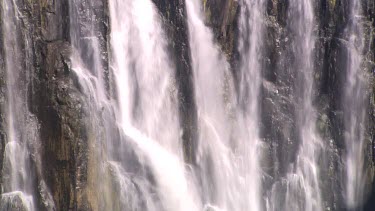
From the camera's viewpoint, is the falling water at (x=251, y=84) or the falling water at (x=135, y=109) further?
the falling water at (x=251, y=84)

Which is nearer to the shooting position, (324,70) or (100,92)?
(100,92)


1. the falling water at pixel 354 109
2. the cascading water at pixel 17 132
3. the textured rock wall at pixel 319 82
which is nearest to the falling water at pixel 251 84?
the textured rock wall at pixel 319 82

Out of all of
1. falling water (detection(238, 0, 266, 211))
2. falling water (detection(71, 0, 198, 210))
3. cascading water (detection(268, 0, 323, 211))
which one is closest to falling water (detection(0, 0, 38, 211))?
falling water (detection(71, 0, 198, 210))

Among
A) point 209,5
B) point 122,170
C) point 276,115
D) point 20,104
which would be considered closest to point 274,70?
point 276,115

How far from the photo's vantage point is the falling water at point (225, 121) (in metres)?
12.8

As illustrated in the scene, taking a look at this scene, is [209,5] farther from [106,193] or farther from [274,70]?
[106,193]

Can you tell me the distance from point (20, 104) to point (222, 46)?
151 inches

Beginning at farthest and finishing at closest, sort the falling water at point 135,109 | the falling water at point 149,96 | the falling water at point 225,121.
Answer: the falling water at point 225,121
the falling water at point 149,96
the falling water at point 135,109

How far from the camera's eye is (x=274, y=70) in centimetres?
1332

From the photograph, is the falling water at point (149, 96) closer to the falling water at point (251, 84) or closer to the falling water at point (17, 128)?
the falling water at point (251, 84)

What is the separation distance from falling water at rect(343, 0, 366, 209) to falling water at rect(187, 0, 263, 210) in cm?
185

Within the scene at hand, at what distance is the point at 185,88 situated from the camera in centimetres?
1282

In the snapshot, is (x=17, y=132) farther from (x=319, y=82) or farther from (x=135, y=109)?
(x=319, y=82)

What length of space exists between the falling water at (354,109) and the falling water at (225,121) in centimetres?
185
